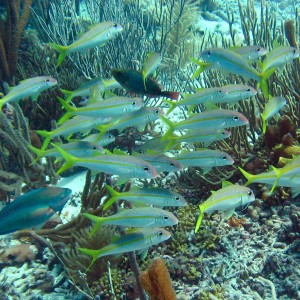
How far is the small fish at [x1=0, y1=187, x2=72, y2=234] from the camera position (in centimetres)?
262

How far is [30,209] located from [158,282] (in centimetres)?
119

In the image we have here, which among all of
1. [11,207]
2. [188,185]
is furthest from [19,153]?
[11,207]

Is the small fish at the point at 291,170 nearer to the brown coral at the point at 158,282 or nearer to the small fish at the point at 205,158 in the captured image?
the small fish at the point at 205,158

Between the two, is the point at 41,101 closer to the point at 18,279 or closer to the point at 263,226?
the point at 18,279

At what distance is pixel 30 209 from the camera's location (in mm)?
2666

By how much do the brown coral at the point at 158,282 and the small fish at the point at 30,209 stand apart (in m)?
0.92

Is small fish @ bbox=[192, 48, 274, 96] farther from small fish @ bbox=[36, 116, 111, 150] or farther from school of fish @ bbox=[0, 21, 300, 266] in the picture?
small fish @ bbox=[36, 116, 111, 150]

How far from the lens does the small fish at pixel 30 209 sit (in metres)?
2.62

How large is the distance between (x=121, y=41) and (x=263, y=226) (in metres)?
4.62

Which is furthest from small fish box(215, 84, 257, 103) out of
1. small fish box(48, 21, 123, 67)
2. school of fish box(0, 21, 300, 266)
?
small fish box(48, 21, 123, 67)

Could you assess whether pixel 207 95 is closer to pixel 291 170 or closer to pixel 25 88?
pixel 291 170

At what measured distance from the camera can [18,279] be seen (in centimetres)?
416

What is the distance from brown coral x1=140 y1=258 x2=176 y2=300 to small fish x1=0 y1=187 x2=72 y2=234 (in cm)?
92

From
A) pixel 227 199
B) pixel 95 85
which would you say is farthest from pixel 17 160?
pixel 227 199
